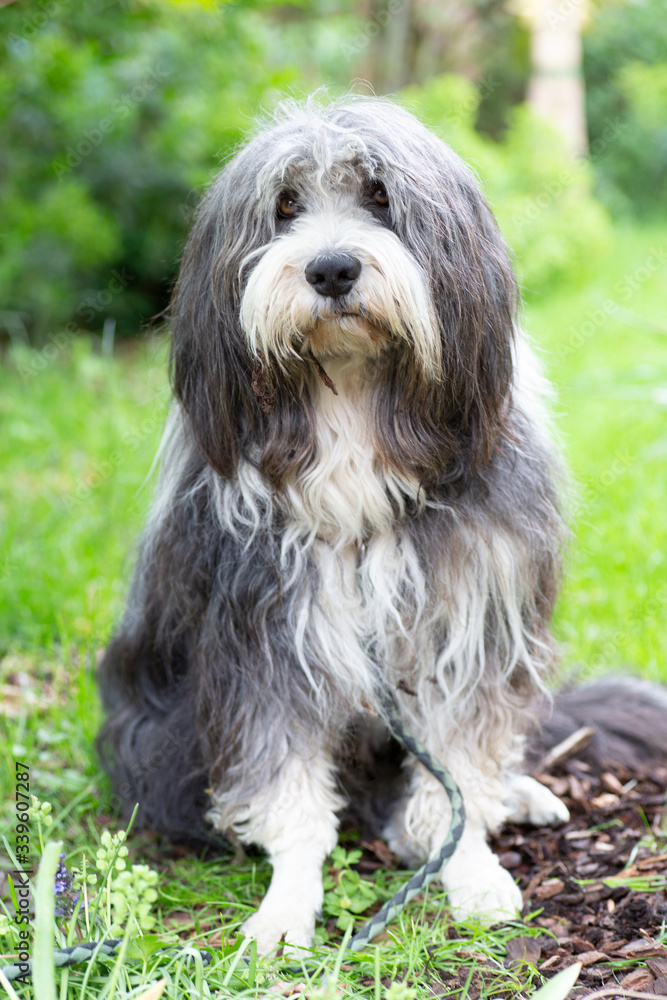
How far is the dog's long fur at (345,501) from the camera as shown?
194cm

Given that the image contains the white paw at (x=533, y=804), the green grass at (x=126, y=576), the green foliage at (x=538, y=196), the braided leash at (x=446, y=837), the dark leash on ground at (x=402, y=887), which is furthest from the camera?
the green foliage at (x=538, y=196)

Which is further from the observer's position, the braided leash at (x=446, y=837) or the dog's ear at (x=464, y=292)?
the braided leash at (x=446, y=837)

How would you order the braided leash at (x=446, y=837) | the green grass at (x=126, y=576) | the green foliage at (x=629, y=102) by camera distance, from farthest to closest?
the green foliage at (x=629, y=102)
the braided leash at (x=446, y=837)
the green grass at (x=126, y=576)

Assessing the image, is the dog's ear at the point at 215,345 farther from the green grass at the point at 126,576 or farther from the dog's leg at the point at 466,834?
the dog's leg at the point at 466,834

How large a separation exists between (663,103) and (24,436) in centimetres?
857

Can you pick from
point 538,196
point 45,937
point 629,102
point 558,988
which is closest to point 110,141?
point 538,196

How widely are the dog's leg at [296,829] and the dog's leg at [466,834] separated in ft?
0.71

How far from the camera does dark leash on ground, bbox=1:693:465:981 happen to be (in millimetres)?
1755

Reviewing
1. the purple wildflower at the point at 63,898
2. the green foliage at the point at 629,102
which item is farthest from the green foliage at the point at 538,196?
the purple wildflower at the point at 63,898

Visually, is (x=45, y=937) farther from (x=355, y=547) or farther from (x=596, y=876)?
(x=596, y=876)

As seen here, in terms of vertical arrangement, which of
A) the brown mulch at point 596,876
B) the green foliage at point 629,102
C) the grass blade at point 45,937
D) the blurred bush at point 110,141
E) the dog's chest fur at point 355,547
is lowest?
the brown mulch at point 596,876

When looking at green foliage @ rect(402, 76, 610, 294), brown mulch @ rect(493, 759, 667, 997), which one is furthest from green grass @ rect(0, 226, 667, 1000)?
green foliage @ rect(402, 76, 610, 294)

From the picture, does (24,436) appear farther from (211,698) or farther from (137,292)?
(211,698)

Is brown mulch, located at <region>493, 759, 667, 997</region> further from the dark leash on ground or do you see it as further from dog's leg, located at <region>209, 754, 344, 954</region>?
dog's leg, located at <region>209, 754, 344, 954</region>
